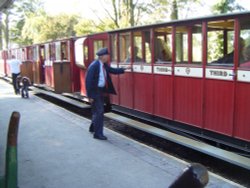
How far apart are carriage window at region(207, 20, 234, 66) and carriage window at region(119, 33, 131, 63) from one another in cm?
276

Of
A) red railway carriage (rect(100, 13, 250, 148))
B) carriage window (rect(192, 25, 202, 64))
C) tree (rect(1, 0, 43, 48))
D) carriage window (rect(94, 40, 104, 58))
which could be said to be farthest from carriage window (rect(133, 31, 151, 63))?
tree (rect(1, 0, 43, 48))

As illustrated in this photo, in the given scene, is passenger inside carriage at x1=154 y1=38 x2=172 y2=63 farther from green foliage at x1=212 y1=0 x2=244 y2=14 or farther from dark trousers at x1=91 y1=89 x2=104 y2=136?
green foliage at x1=212 y1=0 x2=244 y2=14

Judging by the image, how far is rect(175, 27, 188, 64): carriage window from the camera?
7152mm

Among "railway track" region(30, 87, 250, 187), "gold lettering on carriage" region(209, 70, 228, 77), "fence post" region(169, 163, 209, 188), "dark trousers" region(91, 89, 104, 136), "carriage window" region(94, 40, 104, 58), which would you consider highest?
"carriage window" region(94, 40, 104, 58)

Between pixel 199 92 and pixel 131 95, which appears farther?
pixel 131 95

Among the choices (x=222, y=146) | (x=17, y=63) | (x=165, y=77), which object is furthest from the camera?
(x=17, y=63)

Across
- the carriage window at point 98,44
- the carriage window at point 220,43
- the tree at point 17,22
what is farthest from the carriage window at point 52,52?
the tree at point 17,22

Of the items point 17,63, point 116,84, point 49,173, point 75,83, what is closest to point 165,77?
point 116,84

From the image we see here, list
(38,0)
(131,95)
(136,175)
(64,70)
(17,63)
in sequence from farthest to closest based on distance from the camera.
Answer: (38,0) < (17,63) < (64,70) < (131,95) < (136,175)

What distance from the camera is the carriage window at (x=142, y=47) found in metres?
8.30

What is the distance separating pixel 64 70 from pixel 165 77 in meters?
6.51

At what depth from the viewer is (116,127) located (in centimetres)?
1008

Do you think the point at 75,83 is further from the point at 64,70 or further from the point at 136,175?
the point at 136,175

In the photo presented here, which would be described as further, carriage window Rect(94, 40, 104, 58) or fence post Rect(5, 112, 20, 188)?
carriage window Rect(94, 40, 104, 58)
